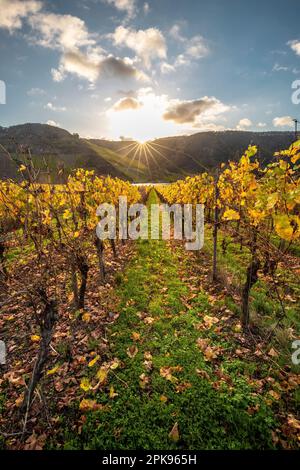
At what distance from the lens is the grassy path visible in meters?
3.06

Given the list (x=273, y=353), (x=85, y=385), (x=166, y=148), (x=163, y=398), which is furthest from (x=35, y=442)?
(x=166, y=148)

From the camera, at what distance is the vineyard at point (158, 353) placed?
10.2 feet

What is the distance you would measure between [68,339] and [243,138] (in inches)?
7928

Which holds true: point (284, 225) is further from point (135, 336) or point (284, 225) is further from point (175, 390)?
point (135, 336)

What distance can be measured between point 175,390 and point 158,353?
0.83 m

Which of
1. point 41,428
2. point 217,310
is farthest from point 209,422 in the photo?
point 217,310

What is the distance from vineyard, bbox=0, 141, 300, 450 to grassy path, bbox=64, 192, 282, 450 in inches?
0.6

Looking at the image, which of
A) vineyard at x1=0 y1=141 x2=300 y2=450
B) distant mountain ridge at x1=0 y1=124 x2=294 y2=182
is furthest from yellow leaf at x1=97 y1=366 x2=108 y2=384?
A: distant mountain ridge at x1=0 y1=124 x2=294 y2=182

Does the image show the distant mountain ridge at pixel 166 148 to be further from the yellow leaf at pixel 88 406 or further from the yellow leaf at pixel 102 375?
the yellow leaf at pixel 88 406

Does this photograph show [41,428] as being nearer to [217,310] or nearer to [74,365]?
[74,365]

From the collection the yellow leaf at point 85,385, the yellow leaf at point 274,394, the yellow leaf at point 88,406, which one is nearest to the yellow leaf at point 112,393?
the yellow leaf at point 88,406

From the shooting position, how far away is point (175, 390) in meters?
3.71

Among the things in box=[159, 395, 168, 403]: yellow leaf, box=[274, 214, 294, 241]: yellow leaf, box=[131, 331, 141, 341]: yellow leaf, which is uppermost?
box=[274, 214, 294, 241]: yellow leaf

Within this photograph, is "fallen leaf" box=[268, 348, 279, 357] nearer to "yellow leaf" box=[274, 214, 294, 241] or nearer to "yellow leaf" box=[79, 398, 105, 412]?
"yellow leaf" box=[274, 214, 294, 241]
